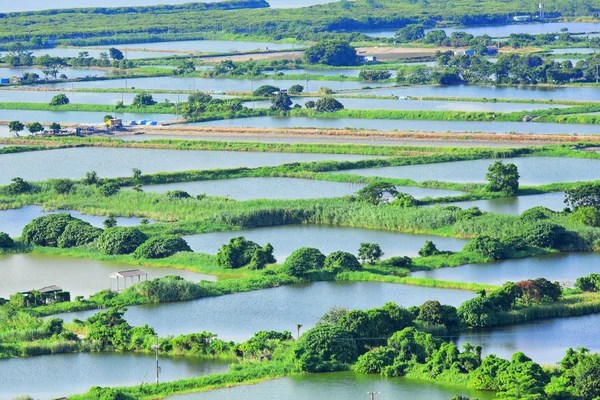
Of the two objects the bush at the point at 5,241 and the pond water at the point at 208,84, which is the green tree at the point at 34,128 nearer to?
the pond water at the point at 208,84

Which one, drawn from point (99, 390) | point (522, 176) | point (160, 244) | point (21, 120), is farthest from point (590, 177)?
point (21, 120)

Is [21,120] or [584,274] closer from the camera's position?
[584,274]

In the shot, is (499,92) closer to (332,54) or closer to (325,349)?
(332,54)

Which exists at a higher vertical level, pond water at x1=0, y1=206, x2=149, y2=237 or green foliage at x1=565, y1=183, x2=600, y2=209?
green foliage at x1=565, y1=183, x2=600, y2=209

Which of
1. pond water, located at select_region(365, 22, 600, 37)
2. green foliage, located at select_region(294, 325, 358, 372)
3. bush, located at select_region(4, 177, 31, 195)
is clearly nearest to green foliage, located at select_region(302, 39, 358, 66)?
pond water, located at select_region(365, 22, 600, 37)

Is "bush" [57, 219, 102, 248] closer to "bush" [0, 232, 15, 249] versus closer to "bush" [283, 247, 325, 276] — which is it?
"bush" [0, 232, 15, 249]

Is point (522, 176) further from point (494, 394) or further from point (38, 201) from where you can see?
point (494, 394)
